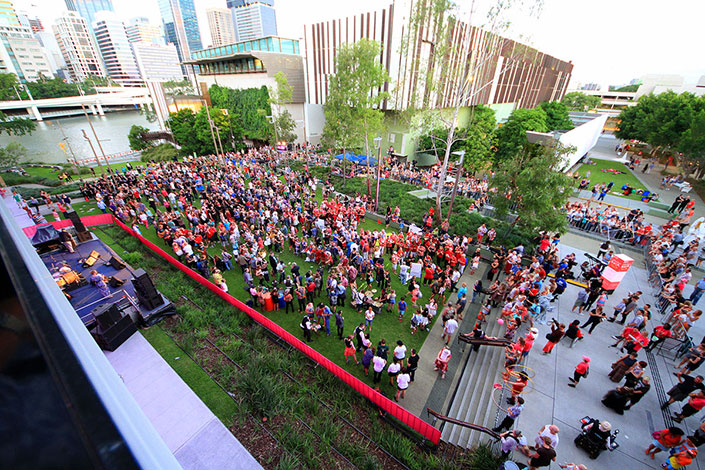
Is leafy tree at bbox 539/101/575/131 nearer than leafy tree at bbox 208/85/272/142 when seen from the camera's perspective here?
No

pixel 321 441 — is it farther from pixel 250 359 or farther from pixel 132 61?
pixel 132 61

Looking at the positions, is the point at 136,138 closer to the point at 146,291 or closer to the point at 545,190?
the point at 146,291

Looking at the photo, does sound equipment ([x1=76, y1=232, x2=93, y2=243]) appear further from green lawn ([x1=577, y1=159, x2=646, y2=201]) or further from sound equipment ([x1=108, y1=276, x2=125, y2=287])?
green lawn ([x1=577, y1=159, x2=646, y2=201])

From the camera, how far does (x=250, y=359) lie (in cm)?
1059

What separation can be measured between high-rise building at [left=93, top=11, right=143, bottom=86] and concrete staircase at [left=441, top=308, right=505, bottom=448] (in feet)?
594

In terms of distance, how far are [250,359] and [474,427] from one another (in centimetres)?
746

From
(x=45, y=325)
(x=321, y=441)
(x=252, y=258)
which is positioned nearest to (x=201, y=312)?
(x=252, y=258)

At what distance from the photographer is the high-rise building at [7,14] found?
270ft

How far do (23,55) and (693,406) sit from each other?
476 ft

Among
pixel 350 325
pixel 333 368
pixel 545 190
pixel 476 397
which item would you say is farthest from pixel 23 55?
pixel 476 397

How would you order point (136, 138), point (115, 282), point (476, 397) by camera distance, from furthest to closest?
1. point (136, 138)
2. point (115, 282)
3. point (476, 397)

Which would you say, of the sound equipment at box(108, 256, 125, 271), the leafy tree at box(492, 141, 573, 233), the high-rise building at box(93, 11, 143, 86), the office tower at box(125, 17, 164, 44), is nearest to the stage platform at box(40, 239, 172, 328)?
the sound equipment at box(108, 256, 125, 271)

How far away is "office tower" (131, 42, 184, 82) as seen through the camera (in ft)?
501

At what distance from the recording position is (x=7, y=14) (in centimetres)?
8681
